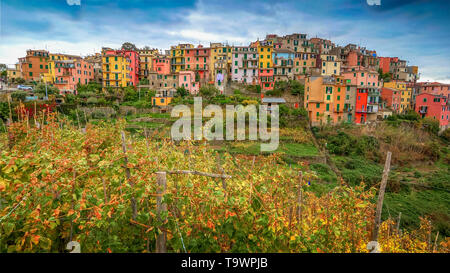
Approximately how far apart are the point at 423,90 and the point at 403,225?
33.3 m

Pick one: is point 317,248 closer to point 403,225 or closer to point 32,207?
point 32,207

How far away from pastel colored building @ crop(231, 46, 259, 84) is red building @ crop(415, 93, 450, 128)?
23.3 m

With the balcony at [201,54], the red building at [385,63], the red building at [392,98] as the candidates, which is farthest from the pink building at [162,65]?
the red building at [385,63]

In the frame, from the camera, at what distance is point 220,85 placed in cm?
3884

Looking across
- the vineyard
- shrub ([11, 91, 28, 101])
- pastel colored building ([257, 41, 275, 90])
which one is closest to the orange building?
shrub ([11, 91, 28, 101])

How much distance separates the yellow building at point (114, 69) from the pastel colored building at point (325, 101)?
27488 mm

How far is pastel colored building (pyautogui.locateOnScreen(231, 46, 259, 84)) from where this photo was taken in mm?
39506

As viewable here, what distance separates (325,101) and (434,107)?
15940 mm

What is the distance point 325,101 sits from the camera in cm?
3041

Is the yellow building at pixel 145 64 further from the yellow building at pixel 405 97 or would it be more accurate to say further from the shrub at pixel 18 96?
the yellow building at pixel 405 97

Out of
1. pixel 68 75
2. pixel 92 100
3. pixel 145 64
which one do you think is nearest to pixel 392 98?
pixel 145 64

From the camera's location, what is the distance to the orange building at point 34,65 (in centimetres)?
3912
